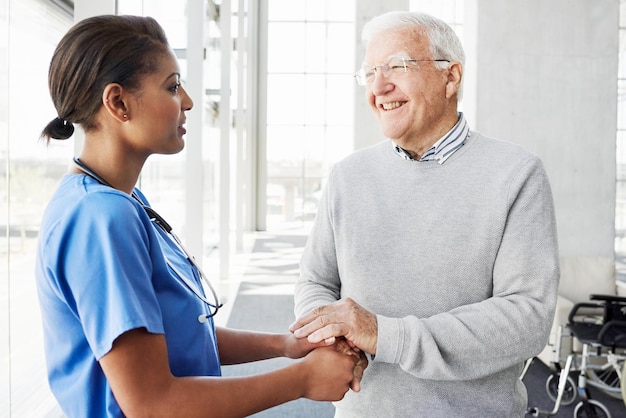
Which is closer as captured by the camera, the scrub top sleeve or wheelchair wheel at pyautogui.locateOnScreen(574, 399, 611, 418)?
the scrub top sleeve

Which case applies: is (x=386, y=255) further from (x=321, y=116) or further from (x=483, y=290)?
(x=321, y=116)

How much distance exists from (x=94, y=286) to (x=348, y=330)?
0.69 metres

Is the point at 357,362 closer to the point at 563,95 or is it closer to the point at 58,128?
the point at 58,128

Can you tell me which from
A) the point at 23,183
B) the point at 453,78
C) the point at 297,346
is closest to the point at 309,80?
the point at 23,183

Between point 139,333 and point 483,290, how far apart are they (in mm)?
944

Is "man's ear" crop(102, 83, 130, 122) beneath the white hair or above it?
beneath

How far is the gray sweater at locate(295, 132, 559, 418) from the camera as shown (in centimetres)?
140

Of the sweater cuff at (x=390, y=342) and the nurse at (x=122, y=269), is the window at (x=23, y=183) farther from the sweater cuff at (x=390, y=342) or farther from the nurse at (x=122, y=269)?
the sweater cuff at (x=390, y=342)

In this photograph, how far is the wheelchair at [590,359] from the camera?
3.72 m

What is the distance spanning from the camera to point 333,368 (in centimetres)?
132

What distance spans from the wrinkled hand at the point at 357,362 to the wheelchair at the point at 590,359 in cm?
263

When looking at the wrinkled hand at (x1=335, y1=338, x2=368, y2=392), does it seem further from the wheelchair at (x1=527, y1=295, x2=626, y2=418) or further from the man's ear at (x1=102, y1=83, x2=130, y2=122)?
the wheelchair at (x1=527, y1=295, x2=626, y2=418)

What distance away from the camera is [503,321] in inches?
55.1

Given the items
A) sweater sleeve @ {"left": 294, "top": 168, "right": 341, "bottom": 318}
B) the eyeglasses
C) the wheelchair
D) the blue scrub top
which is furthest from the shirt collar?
the wheelchair
